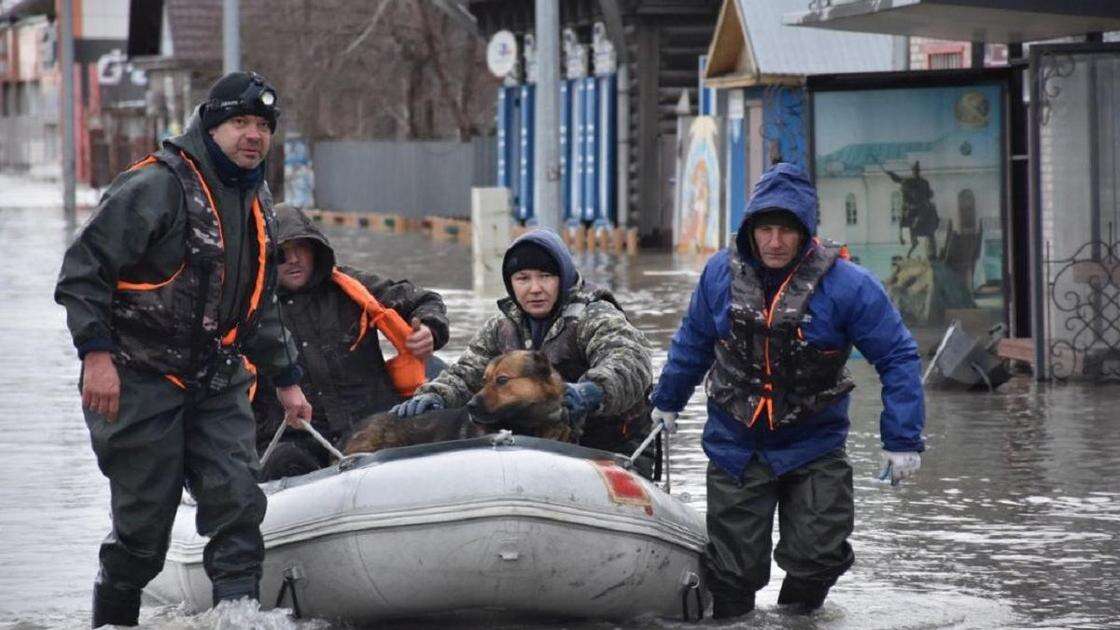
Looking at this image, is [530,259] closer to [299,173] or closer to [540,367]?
[540,367]

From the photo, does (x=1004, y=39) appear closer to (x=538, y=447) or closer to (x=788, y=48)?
(x=788, y=48)

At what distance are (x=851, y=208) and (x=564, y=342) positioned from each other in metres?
7.77

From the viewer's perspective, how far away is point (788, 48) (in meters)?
20.4

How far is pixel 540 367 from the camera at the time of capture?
6.72 metres

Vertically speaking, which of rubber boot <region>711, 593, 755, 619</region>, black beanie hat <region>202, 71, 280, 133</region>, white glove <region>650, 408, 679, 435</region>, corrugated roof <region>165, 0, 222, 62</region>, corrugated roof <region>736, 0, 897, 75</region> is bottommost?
rubber boot <region>711, 593, 755, 619</region>

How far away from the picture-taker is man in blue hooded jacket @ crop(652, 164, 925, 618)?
655 centimetres

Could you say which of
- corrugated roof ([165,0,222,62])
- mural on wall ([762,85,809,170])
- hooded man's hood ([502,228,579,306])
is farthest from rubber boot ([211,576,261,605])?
corrugated roof ([165,0,222,62])

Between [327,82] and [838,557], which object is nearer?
[838,557]

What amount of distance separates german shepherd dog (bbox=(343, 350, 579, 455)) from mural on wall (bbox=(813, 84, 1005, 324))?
7.71 meters

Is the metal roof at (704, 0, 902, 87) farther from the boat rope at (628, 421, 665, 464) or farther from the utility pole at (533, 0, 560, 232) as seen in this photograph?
the boat rope at (628, 421, 665, 464)

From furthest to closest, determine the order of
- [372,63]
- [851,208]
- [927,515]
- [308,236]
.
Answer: [372,63] → [851,208] → [927,515] → [308,236]

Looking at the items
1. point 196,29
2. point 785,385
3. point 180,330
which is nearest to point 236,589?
point 180,330

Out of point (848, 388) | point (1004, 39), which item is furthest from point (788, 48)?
point (848, 388)

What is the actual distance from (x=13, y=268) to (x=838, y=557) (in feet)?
67.2
